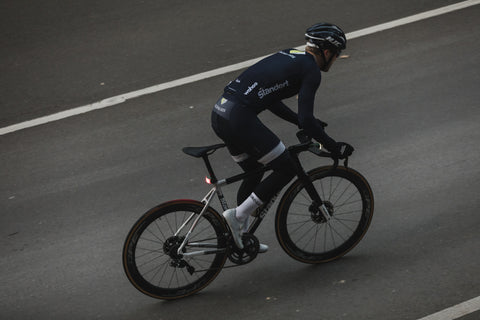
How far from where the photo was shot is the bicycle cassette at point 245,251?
5.62 meters

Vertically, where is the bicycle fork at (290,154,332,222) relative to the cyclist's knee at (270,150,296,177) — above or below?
below

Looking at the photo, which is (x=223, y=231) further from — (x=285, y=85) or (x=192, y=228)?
(x=285, y=85)

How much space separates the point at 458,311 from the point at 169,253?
2.41m

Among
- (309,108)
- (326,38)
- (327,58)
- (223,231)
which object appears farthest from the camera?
(223,231)

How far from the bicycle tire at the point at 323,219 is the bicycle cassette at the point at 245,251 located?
224 mm

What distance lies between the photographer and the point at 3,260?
6.39 metres

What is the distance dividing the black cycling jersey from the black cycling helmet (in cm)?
Result: 12

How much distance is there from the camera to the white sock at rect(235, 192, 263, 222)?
546 cm

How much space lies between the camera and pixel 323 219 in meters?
5.77

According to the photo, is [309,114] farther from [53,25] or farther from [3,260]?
[53,25]

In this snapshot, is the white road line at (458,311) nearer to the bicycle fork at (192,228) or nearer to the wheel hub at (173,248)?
the bicycle fork at (192,228)

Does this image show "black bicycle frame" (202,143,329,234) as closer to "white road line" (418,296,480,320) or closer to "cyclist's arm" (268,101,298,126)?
"cyclist's arm" (268,101,298,126)

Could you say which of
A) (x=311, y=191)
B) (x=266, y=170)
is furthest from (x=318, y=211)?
(x=266, y=170)

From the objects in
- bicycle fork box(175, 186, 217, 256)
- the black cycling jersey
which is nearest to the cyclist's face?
the black cycling jersey
